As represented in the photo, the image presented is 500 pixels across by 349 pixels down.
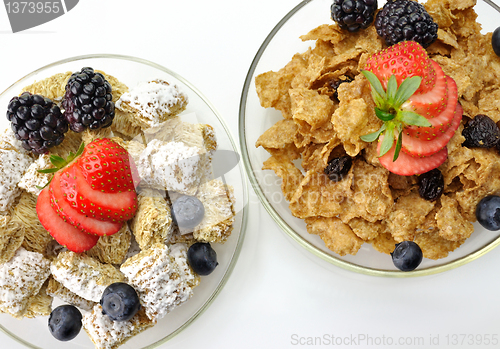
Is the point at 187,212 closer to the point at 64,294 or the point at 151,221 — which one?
the point at 151,221

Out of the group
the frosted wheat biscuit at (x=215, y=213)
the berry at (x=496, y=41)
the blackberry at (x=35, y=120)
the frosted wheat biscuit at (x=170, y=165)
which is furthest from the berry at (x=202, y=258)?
the berry at (x=496, y=41)

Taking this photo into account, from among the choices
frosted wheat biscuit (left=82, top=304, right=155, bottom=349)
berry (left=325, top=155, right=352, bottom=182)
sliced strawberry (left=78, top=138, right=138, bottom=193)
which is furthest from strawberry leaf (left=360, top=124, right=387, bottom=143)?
frosted wheat biscuit (left=82, top=304, right=155, bottom=349)

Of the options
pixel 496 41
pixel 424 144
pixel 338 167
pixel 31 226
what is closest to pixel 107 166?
pixel 31 226

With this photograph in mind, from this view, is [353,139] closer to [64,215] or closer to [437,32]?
[437,32]

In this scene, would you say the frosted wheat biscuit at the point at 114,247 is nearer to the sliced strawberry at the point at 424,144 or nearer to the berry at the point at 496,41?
the sliced strawberry at the point at 424,144

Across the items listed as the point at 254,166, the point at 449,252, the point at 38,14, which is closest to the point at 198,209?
the point at 254,166

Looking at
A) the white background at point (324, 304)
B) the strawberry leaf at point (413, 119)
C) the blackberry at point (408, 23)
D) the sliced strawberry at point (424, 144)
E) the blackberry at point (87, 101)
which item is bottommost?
the white background at point (324, 304)
